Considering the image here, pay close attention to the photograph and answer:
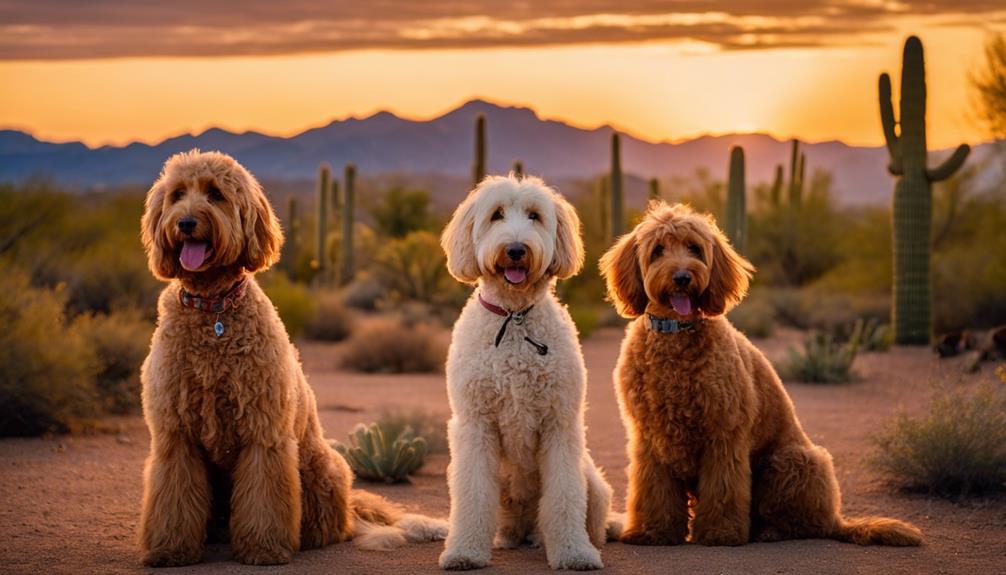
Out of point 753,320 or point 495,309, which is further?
point 753,320

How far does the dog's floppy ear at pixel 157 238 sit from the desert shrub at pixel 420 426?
543 centimetres

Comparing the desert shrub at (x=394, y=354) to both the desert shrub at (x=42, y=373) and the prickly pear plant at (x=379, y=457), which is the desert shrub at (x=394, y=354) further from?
the prickly pear plant at (x=379, y=457)

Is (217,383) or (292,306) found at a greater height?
(292,306)

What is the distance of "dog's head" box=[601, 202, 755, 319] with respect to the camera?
8.49 meters

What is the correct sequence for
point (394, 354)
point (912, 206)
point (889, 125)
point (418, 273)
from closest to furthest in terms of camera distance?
point (394, 354)
point (912, 206)
point (889, 125)
point (418, 273)

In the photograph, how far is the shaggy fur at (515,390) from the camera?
7.88 meters

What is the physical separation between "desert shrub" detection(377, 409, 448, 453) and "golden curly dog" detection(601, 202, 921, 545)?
15.6 feet

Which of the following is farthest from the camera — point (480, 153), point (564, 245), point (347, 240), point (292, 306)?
point (347, 240)

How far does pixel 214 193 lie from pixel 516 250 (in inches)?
71.4

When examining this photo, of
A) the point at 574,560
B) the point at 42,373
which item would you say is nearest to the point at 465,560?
the point at 574,560

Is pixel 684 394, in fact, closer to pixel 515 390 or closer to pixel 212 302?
pixel 515 390

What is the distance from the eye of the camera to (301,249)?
4384 centimetres

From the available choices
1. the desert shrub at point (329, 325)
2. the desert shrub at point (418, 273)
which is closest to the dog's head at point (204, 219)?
the desert shrub at point (329, 325)

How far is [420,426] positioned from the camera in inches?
554
